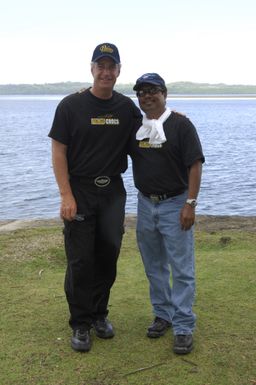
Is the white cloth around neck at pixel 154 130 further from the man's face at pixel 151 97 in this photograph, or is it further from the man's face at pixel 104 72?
the man's face at pixel 104 72

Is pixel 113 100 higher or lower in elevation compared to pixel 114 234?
higher

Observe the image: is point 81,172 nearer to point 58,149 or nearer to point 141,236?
point 58,149

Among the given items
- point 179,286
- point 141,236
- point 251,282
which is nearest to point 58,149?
point 141,236

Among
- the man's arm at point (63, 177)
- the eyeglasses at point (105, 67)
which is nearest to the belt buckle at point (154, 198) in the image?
the man's arm at point (63, 177)

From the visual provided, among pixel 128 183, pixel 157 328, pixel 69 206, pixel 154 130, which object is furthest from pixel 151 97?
pixel 128 183

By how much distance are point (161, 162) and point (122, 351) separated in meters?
1.77

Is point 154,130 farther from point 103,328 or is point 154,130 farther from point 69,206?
point 103,328

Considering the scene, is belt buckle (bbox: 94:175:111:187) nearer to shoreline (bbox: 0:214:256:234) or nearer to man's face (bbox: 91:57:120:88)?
man's face (bbox: 91:57:120:88)

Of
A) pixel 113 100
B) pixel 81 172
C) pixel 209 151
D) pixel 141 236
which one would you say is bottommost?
pixel 209 151

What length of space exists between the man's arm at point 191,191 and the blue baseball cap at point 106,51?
1197 millimetres

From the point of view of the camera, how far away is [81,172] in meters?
5.05

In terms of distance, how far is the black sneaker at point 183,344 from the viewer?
502 cm

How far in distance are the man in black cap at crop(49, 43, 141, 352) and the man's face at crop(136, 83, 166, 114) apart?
0.76 feet

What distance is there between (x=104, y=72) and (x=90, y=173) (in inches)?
35.9
